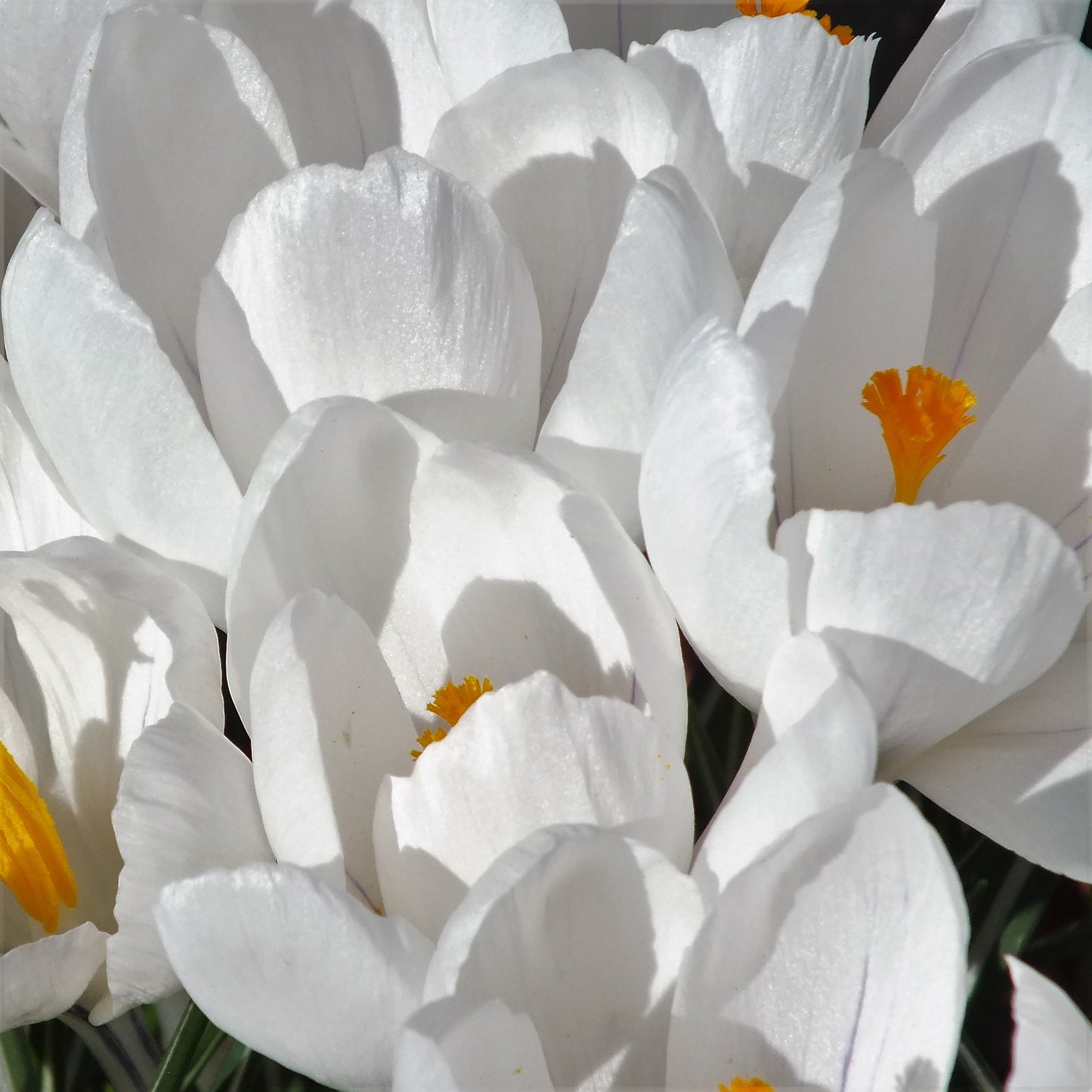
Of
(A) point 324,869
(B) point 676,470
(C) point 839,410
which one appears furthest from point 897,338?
(A) point 324,869

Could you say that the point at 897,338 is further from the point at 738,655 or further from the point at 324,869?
the point at 324,869

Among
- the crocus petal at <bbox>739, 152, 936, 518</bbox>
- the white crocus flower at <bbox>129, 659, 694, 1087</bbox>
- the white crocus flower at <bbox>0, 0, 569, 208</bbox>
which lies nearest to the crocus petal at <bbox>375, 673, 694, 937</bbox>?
the white crocus flower at <bbox>129, 659, 694, 1087</bbox>

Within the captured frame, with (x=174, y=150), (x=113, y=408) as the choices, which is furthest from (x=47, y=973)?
(x=174, y=150)

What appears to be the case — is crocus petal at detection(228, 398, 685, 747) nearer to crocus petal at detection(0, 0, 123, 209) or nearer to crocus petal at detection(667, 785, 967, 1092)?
crocus petal at detection(667, 785, 967, 1092)

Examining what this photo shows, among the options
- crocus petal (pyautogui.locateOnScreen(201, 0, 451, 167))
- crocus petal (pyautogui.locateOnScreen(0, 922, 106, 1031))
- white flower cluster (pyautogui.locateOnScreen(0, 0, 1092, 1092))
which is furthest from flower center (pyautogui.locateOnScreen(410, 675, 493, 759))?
crocus petal (pyautogui.locateOnScreen(201, 0, 451, 167))

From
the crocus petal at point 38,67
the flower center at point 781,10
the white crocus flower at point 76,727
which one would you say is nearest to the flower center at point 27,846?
the white crocus flower at point 76,727

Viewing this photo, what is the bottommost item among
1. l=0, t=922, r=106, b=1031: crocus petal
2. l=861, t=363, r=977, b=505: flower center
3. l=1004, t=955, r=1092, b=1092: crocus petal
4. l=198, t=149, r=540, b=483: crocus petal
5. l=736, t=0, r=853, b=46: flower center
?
l=0, t=922, r=106, b=1031: crocus petal

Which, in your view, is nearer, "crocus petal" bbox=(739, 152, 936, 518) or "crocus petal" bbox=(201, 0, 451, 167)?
"crocus petal" bbox=(739, 152, 936, 518)

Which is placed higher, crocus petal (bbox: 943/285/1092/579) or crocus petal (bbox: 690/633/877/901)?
crocus petal (bbox: 943/285/1092/579)
